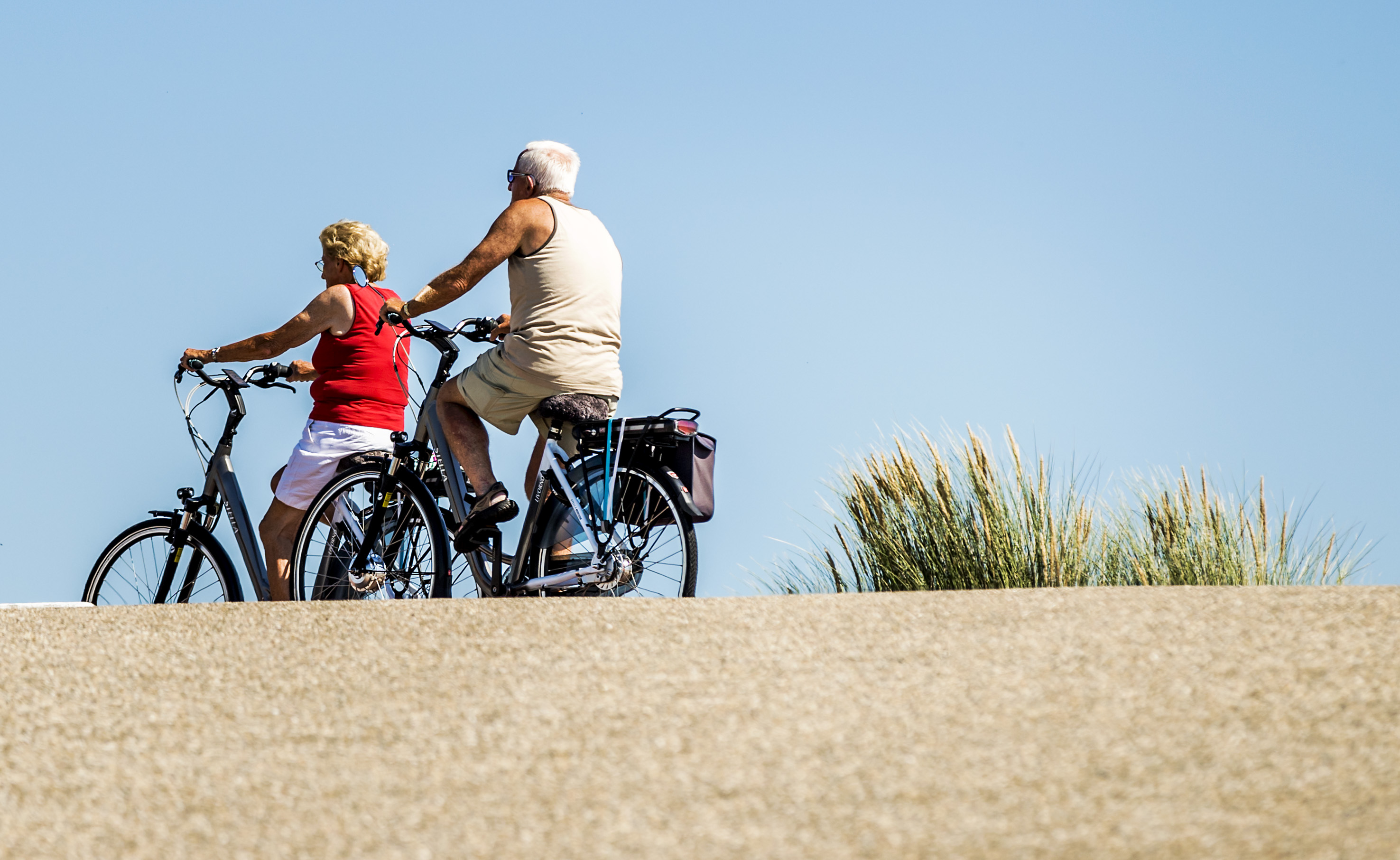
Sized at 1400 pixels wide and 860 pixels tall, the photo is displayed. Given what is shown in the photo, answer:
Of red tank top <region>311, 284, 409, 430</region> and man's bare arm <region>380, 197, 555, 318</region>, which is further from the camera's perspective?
red tank top <region>311, 284, 409, 430</region>

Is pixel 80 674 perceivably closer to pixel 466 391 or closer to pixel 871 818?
pixel 466 391

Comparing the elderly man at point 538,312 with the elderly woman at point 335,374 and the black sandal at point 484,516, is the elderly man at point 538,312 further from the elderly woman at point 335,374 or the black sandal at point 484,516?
the elderly woman at point 335,374

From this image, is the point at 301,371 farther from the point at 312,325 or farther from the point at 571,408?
the point at 571,408

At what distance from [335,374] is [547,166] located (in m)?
1.47

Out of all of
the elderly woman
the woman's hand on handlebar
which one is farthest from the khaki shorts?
the woman's hand on handlebar

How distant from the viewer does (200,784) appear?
3.05 m

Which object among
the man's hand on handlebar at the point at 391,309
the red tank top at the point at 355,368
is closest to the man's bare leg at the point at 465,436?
the man's hand on handlebar at the point at 391,309

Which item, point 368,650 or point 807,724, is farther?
point 368,650

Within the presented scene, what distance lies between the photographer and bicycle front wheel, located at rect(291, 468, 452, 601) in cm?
591

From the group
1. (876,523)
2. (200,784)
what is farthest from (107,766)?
(876,523)

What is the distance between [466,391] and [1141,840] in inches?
144

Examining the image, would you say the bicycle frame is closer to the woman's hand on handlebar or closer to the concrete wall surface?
the woman's hand on handlebar

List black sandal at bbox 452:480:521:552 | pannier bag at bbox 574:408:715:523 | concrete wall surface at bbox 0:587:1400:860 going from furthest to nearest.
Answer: black sandal at bbox 452:480:521:552 < pannier bag at bbox 574:408:715:523 < concrete wall surface at bbox 0:587:1400:860

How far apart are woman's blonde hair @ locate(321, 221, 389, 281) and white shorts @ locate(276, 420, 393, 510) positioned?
76cm
